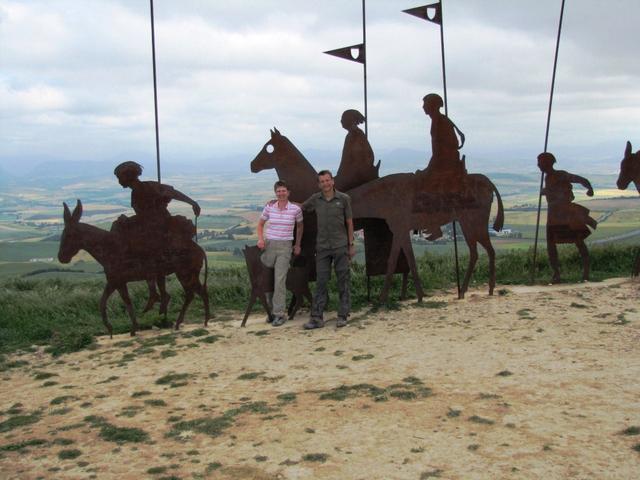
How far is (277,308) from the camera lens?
8.41 m

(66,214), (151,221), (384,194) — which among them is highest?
(384,194)

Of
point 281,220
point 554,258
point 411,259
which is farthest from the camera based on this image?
point 554,258

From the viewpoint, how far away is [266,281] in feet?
27.8

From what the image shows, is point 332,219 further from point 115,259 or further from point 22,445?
point 22,445

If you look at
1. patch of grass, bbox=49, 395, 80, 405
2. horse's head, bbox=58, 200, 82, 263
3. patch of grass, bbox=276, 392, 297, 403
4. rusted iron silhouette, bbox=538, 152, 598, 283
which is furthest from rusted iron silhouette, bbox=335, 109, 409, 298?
patch of grass, bbox=49, 395, 80, 405

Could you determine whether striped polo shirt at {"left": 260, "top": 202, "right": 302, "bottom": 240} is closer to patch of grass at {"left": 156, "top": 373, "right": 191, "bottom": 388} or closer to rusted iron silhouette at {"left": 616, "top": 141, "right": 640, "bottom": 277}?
patch of grass at {"left": 156, "top": 373, "right": 191, "bottom": 388}

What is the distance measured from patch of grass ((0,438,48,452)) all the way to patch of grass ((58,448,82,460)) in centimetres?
28

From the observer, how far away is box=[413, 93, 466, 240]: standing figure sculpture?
8.81m

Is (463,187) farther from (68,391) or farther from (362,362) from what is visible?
(68,391)

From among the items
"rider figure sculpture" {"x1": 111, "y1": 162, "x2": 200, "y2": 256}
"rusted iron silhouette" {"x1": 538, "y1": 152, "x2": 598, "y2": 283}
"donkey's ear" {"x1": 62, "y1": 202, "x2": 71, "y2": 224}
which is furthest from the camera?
"rusted iron silhouette" {"x1": 538, "y1": 152, "x2": 598, "y2": 283}

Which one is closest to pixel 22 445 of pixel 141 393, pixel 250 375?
pixel 141 393

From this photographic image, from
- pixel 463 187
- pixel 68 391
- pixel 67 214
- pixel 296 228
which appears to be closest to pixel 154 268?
pixel 67 214

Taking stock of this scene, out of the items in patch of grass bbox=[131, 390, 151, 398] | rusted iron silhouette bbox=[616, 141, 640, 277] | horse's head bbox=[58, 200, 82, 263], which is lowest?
patch of grass bbox=[131, 390, 151, 398]

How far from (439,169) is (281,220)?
90.8 inches
